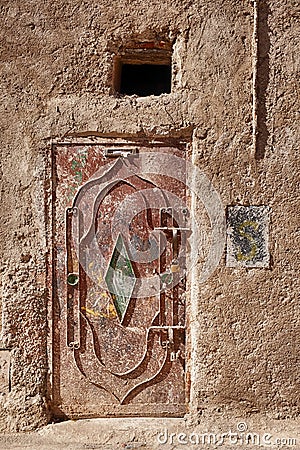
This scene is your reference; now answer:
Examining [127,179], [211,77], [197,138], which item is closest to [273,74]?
[211,77]

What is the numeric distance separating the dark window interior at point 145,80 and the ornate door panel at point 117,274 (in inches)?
28.6

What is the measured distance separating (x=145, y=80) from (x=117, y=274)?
146 centimetres

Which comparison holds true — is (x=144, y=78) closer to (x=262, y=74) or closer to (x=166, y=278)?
(x=262, y=74)

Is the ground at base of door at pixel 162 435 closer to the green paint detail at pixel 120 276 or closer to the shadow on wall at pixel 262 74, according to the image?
the green paint detail at pixel 120 276

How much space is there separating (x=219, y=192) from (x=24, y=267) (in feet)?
4.22

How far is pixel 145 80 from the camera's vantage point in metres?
4.02

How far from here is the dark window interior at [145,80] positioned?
394 cm

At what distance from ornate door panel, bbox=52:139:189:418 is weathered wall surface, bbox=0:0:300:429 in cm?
12

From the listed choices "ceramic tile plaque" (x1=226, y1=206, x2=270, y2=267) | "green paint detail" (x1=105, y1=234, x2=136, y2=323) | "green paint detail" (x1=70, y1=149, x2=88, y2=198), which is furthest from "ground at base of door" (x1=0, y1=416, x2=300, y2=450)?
"green paint detail" (x1=70, y1=149, x2=88, y2=198)

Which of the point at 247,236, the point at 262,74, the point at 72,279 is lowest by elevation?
the point at 72,279

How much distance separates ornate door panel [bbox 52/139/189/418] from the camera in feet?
11.4

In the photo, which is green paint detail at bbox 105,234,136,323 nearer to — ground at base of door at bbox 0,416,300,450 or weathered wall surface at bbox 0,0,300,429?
weathered wall surface at bbox 0,0,300,429

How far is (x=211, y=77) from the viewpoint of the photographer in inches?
135

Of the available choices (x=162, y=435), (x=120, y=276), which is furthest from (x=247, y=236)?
(x=162, y=435)
